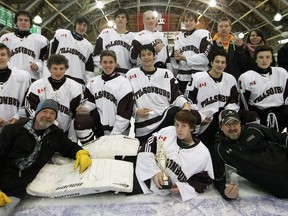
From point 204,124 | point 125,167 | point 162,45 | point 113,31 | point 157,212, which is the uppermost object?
point 113,31

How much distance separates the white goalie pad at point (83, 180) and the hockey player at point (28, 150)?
0.06m

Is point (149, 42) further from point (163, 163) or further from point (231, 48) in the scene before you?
point (163, 163)

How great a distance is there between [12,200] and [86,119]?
3.68 ft

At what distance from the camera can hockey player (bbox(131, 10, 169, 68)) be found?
146 inches

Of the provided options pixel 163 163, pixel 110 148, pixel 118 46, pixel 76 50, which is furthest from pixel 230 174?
pixel 76 50

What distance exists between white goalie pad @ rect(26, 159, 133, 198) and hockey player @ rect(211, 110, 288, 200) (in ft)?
2.56

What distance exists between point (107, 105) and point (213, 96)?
120 cm

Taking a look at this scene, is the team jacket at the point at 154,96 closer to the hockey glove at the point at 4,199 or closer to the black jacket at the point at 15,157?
the black jacket at the point at 15,157

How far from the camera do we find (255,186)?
2.48m

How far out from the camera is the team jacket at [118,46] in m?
3.83

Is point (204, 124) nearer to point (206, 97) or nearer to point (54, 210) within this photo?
point (206, 97)

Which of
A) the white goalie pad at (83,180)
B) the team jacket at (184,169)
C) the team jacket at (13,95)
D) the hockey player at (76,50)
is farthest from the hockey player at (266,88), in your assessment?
the team jacket at (13,95)

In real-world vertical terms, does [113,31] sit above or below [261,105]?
above

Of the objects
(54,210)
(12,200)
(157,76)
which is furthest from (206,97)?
(12,200)
